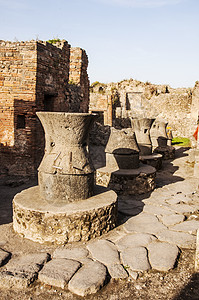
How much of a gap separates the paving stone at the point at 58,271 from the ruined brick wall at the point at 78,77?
691 centimetres

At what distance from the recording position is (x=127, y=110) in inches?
835

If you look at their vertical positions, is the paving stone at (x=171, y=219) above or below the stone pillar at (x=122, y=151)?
below

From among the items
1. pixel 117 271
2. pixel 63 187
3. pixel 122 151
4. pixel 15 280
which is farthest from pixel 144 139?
pixel 15 280

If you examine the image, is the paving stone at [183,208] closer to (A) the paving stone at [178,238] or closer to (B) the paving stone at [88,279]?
(A) the paving stone at [178,238]

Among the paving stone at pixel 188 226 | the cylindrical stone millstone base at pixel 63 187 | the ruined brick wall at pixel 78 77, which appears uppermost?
the ruined brick wall at pixel 78 77

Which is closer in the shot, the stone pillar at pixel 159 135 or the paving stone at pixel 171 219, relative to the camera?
the paving stone at pixel 171 219

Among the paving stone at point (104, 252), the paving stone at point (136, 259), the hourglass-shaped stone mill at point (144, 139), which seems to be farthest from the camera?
the hourglass-shaped stone mill at point (144, 139)

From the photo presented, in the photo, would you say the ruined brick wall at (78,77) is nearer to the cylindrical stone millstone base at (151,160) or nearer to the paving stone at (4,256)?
the cylindrical stone millstone base at (151,160)

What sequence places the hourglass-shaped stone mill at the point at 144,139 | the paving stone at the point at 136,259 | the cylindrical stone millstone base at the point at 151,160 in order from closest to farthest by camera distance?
the paving stone at the point at 136,259 < the cylindrical stone millstone base at the point at 151,160 < the hourglass-shaped stone mill at the point at 144,139

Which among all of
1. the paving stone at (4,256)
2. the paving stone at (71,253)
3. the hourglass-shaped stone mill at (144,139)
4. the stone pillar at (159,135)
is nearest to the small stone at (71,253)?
the paving stone at (71,253)

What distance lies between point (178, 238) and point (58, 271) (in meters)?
1.73

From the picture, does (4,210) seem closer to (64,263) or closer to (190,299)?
(64,263)

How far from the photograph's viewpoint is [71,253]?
3084 mm

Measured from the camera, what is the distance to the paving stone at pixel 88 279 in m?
2.42
